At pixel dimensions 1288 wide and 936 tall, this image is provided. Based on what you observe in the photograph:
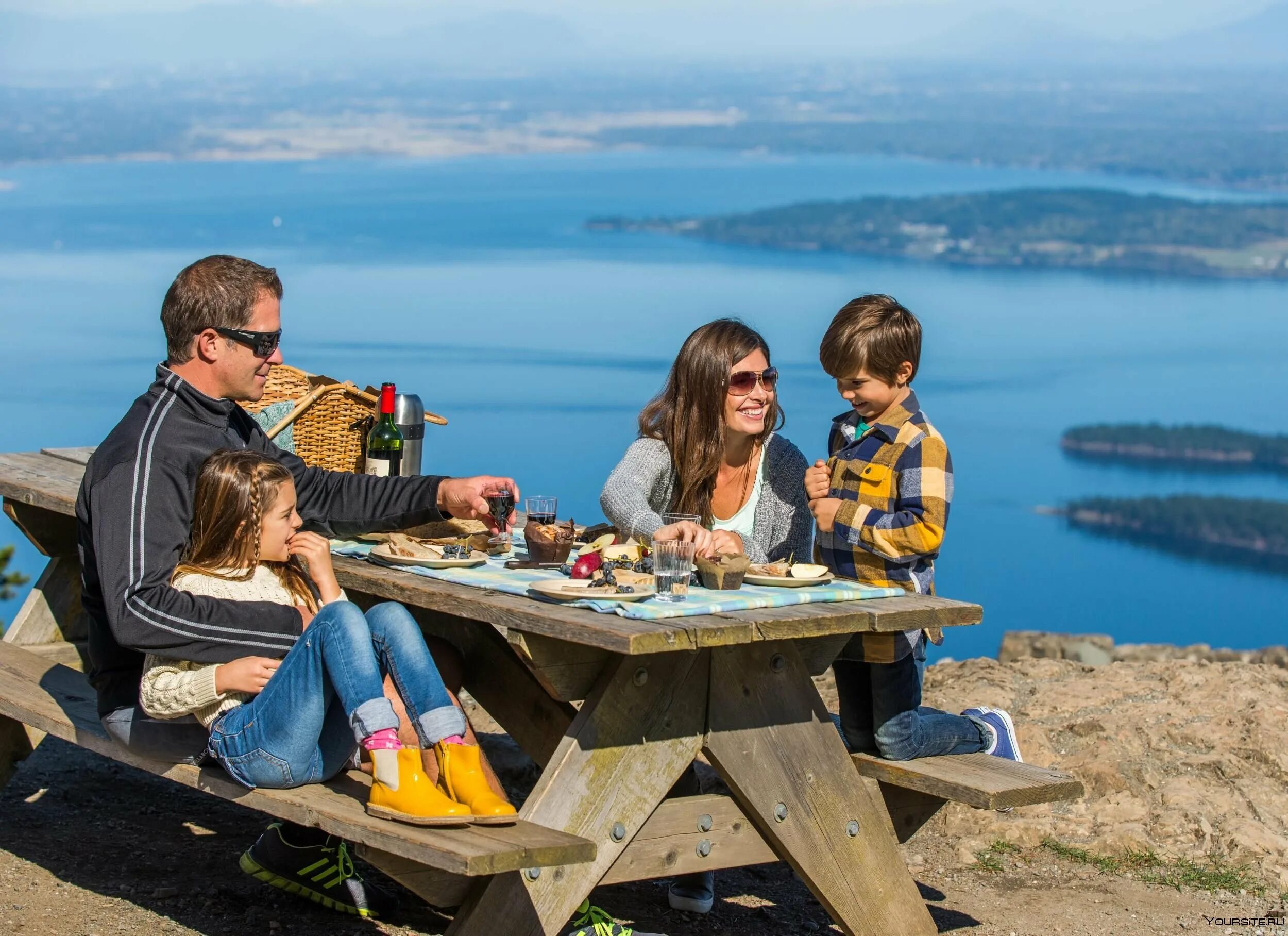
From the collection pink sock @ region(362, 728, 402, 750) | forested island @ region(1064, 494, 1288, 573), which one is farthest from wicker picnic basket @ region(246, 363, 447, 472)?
forested island @ region(1064, 494, 1288, 573)

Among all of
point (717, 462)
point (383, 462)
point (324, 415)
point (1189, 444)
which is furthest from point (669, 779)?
point (1189, 444)

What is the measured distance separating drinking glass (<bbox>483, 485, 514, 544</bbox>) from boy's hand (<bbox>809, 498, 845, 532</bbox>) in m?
0.77

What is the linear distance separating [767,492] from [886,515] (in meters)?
0.50

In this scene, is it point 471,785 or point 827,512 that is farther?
point 827,512

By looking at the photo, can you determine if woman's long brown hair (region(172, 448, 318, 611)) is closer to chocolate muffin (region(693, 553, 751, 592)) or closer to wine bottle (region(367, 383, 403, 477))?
chocolate muffin (region(693, 553, 751, 592))

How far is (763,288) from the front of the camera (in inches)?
2977

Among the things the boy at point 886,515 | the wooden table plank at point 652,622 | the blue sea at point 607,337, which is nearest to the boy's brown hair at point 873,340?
the boy at point 886,515

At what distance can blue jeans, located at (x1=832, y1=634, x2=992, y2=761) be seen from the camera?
11.2ft

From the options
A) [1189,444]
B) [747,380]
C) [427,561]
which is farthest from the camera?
[1189,444]

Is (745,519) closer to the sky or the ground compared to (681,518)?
closer to the ground

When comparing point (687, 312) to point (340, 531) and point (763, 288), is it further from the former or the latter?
point (340, 531)

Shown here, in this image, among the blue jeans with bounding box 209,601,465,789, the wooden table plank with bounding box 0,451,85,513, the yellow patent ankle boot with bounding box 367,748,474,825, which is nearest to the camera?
the yellow patent ankle boot with bounding box 367,748,474,825

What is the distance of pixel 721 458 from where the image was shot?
3938 millimetres

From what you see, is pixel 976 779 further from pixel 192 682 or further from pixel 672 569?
pixel 192 682
